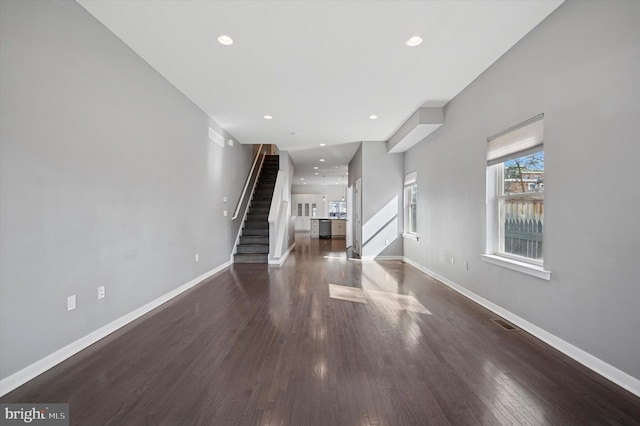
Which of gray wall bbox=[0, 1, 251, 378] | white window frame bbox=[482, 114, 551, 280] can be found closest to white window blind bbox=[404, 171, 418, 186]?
white window frame bbox=[482, 114, 551, 280]

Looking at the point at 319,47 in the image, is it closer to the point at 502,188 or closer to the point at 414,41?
the point at 414,41

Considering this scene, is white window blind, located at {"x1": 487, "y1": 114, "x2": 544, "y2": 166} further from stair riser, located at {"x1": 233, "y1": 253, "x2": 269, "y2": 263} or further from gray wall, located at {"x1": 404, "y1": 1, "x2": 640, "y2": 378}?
stair riser, located at {"x1": 233, "y1": 253, "x2": 269, "y2": 263}

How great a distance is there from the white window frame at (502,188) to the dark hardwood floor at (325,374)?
25.5 inches

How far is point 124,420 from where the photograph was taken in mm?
1560

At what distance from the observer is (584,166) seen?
2.18 m

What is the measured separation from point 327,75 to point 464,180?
239cm

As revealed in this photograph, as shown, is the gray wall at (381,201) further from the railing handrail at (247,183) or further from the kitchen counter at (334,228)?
the kitchen counter at (334,228)

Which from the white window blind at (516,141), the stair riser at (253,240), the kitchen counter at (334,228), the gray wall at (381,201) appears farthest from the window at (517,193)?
the kitchen counter at (334,228)

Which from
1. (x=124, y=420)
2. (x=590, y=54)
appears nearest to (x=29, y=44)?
(x=124, y=420)

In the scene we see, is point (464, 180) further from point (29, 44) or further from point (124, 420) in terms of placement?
point (29, 44)

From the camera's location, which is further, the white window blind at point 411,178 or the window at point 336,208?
the window at point 336,208

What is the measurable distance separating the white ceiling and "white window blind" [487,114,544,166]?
33.8 inches

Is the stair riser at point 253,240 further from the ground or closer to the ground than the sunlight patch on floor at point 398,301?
further from the ground

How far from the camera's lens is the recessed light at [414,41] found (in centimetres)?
280
